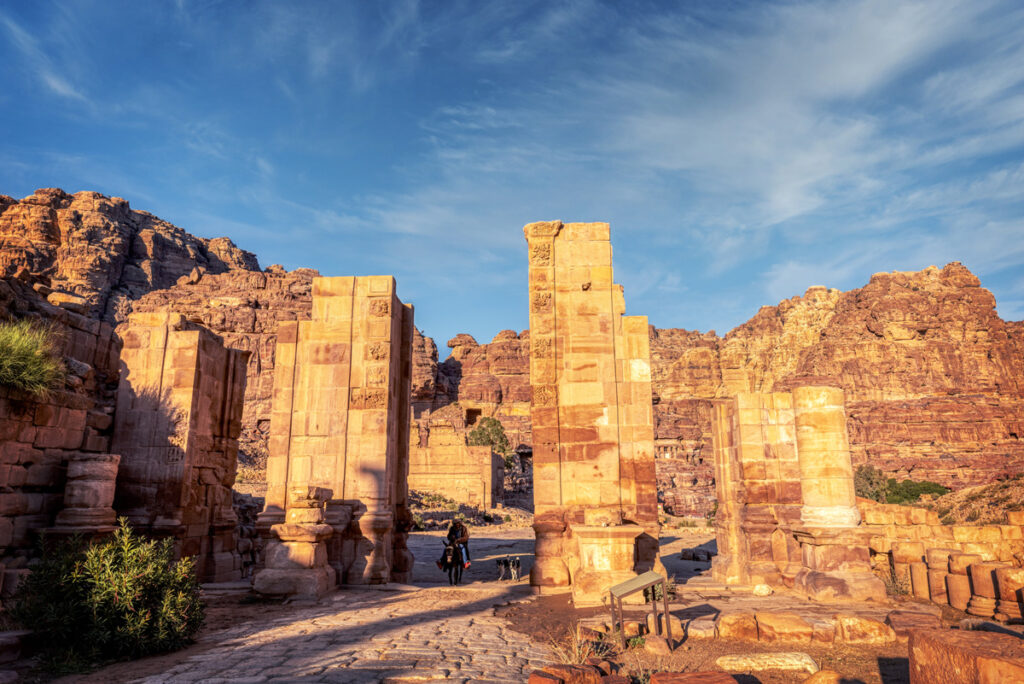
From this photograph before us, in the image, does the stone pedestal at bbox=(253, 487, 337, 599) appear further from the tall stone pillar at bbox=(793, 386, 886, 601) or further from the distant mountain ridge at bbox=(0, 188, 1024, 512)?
the distant mountain ridge at bbox=(0, 188, 1024, 512)

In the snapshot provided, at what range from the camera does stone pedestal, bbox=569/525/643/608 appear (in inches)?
364

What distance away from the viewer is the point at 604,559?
941 cm

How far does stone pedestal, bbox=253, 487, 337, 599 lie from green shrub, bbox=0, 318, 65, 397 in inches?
154

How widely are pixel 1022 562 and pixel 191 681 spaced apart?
13599mm

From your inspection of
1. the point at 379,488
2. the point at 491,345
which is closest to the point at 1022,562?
the point at 379,488

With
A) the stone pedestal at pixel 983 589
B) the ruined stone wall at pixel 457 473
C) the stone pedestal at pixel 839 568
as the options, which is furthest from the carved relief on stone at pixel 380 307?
the ruined stone wall at pixel 457 473

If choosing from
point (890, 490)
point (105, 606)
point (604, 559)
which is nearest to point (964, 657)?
point (604, 559)

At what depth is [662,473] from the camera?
70.4 m

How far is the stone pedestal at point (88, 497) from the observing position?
849 centimetres

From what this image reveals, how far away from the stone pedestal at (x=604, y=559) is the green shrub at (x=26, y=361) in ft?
27.3

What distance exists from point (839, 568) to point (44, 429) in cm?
1263

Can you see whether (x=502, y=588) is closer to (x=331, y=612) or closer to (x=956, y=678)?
(x=331, y=612)

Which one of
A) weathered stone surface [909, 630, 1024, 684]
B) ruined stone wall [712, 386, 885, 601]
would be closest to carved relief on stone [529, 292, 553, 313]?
ruined stone wall [712, 386, 885, 601]

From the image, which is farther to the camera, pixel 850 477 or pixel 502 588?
pixel 502 588
